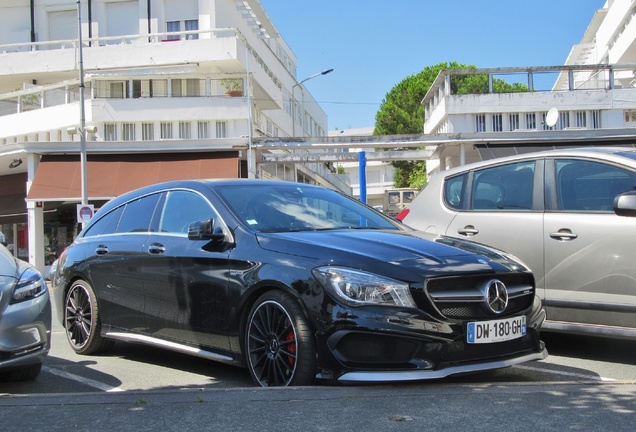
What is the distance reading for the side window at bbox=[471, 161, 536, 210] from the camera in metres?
6.53

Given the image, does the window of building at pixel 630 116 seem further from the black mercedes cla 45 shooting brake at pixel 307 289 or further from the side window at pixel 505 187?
the black mercedes cla 45 shooting brake at pixel 307 289

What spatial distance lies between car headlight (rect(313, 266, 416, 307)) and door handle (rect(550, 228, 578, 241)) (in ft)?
7.09

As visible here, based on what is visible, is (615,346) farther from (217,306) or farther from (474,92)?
(474,92)

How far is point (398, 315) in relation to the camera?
4.37 meters

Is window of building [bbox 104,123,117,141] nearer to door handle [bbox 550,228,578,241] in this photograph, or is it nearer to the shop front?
the shop front

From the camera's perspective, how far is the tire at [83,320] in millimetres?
6695

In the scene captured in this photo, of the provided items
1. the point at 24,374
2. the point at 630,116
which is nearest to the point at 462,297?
the point at 24,374

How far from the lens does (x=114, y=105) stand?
101 feet

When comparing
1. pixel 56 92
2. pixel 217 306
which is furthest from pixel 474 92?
pixel 217 306

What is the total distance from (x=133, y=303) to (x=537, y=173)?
3.62 meters

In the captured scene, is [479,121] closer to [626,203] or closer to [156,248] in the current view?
[626,203]

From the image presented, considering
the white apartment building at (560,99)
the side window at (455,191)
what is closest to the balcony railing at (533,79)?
the white apartment building at (560,99)

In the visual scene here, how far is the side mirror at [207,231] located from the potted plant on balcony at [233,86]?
1017 inches

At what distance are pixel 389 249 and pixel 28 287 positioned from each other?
8.82 feet
